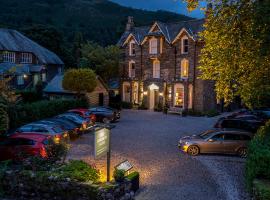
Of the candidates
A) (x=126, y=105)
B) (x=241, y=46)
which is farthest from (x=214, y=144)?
(x=126, y=105)

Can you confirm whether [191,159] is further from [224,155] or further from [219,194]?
[219,194]

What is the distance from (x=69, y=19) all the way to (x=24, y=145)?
10877 centimetres

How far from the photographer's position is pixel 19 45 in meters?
50.1

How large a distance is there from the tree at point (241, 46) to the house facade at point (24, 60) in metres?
33.7

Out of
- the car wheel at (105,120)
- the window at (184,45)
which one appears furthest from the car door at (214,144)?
the window at (184,45)

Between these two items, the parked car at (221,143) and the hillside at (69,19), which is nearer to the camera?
the parked car at (221,143)

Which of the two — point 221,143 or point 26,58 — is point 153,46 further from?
→ point 221,143

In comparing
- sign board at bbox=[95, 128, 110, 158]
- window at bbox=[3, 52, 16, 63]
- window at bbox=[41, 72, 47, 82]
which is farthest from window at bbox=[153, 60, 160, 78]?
sign board at bbox=[95, 128, 110, 158]

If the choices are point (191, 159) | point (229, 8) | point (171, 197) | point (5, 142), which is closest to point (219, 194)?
point (171, 197)

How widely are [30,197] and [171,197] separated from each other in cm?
542

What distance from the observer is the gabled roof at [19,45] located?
47.8 metres

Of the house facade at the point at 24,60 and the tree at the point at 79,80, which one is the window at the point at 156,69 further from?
the house facade at the point at 24,60

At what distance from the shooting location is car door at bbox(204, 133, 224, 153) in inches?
789

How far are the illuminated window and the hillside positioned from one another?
120ft
